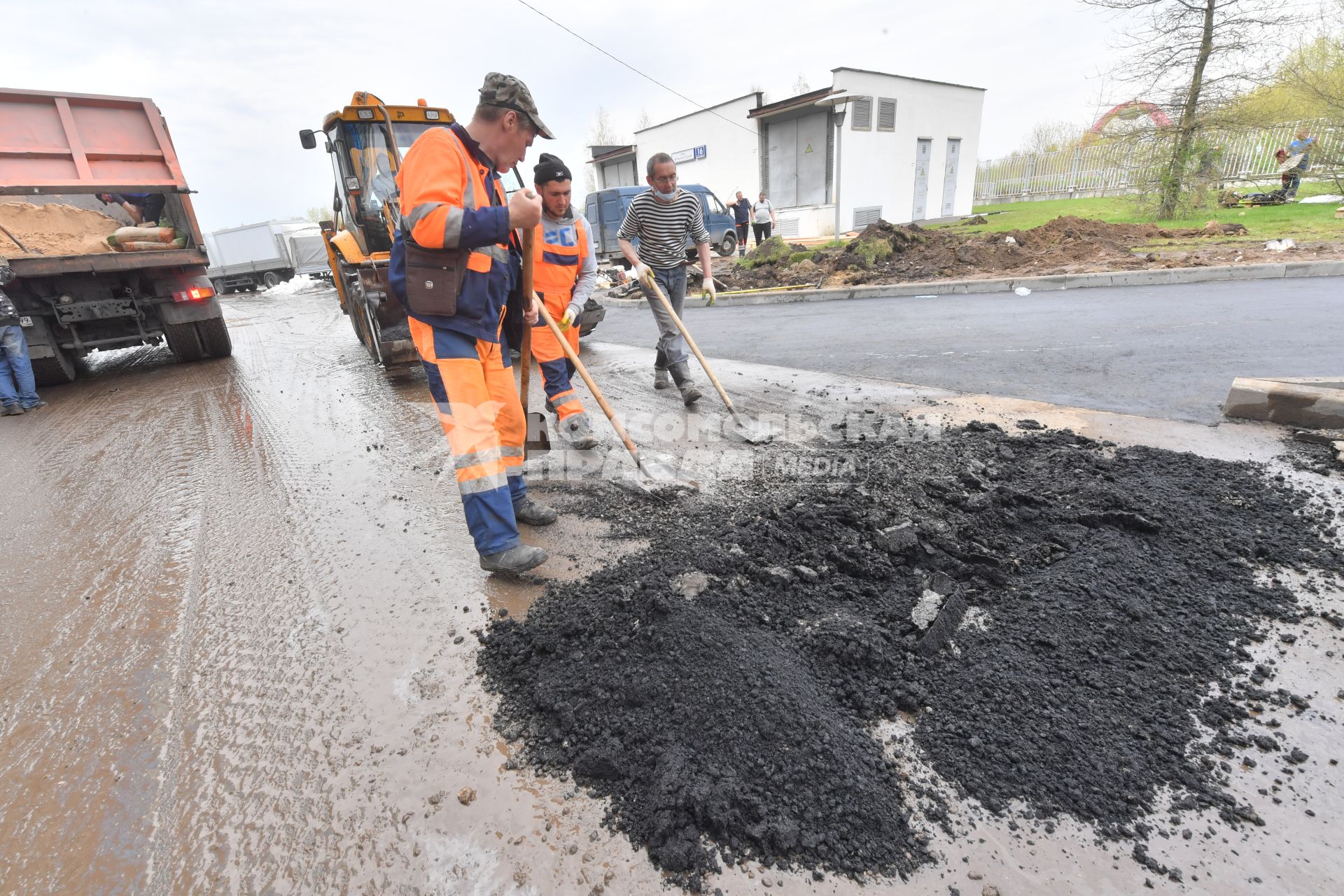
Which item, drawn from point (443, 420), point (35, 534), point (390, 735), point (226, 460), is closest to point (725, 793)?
point (390, 735)

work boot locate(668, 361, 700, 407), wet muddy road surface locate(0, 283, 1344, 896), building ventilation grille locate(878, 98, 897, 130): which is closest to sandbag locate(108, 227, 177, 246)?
wet muddy road surface locate(0, 283, 1344, 896)

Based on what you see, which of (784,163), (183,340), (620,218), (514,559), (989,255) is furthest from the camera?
(784,163)

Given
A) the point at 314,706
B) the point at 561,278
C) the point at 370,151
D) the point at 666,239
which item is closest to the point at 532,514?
the point at 314,706

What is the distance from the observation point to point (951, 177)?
25.0 meters

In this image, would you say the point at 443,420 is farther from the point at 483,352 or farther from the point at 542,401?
the point at 542,401

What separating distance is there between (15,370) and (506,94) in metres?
6.78

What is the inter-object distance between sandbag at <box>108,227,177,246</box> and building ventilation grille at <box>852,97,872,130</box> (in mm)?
19386

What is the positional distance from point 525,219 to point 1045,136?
162 feet

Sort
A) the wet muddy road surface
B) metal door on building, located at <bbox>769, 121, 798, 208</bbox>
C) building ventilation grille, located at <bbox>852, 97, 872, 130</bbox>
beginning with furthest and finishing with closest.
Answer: metal door on building, located at <bbox>769, 121, 798, 208</bbox> → building ventilation grille, located at <bbox>852, 97, 872, 130</bbox> → the wet muddy road surface

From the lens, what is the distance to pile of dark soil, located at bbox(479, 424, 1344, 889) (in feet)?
5.11

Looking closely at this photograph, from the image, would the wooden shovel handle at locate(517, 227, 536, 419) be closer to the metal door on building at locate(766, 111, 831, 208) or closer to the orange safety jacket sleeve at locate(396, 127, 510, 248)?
the orange safety jacket sleeve at locate(396, 127, 510, 248)

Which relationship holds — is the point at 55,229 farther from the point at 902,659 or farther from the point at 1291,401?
the point at 1291,401

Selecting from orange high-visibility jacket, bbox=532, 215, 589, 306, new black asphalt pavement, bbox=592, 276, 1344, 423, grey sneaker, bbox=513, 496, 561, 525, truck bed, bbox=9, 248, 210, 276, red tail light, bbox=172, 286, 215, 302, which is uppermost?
truck bed, bbox=9, 248, 210, 276

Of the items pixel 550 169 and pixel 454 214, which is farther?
pixel 550 169
